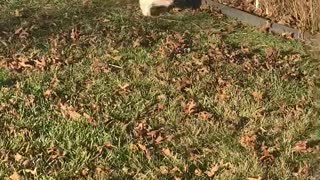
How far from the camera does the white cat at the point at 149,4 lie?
752 cm

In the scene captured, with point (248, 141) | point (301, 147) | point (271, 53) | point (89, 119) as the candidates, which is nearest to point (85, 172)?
point (89, 119)

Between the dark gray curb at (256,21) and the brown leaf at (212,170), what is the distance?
3.09m

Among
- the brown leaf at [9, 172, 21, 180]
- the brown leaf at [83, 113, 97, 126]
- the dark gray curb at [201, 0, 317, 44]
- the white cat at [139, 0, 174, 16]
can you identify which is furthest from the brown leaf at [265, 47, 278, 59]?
the brown leaf at [9, 172, 21, 180]

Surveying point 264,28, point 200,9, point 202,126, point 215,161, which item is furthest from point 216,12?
point 215,161

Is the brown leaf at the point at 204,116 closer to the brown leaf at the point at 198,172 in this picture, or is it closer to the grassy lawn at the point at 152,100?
the grassy lawn at the point at 152,100

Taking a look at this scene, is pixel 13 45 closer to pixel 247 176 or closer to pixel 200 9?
pixel 200 9

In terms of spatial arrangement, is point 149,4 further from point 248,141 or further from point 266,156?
point 266,156

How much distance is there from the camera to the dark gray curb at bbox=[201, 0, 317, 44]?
6730 millimetres

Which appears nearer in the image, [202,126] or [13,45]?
[202,126]

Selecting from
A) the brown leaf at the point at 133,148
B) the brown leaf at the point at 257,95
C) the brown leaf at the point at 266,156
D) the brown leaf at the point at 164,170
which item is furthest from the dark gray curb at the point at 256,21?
the brown leaf at the point at 164,170

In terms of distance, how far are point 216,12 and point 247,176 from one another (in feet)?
13.6

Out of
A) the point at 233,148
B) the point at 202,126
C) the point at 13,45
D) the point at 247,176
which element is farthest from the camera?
the point at 13,45

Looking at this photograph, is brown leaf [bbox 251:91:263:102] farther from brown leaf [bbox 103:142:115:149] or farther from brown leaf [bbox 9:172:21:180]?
brown leaf [bbox 9:172:21:180]

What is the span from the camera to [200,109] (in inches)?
192
